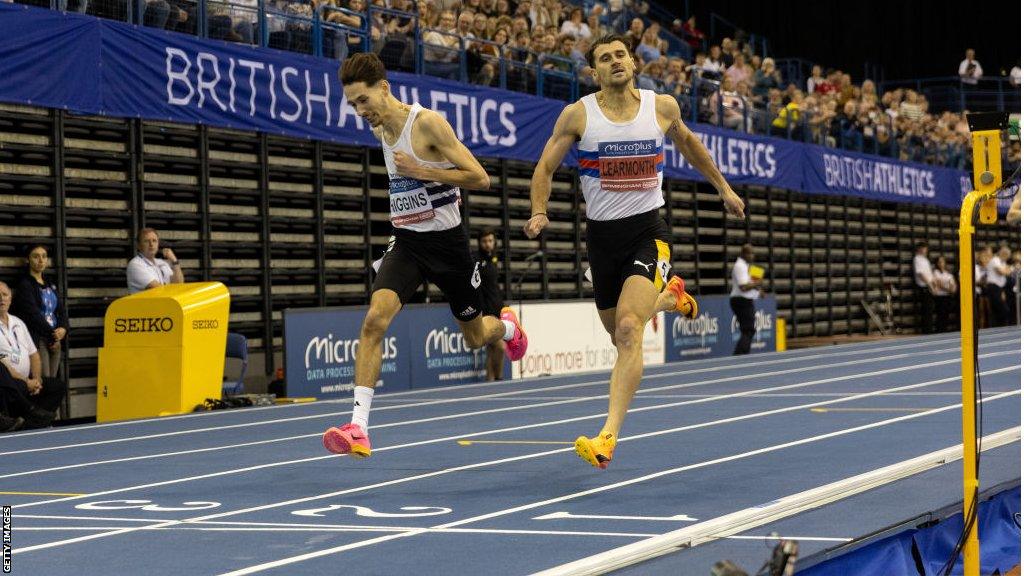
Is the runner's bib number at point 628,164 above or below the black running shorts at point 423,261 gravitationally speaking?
above

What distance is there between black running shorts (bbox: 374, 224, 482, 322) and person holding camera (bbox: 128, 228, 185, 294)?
274 inches

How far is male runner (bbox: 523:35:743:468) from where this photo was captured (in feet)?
26.2

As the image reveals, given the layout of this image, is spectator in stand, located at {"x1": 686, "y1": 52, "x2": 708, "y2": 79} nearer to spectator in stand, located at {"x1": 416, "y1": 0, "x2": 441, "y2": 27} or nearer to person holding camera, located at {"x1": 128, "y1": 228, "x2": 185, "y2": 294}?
spectator in stand, located at {"x1": 416, "y1": 0, "x2": 441, "y2": 27}

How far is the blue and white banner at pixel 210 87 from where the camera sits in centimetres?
1395

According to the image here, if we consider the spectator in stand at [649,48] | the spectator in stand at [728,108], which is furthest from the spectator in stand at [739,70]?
the spectator in stand at [649,48]

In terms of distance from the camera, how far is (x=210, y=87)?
1584 cm

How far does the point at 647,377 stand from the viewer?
18953 mm

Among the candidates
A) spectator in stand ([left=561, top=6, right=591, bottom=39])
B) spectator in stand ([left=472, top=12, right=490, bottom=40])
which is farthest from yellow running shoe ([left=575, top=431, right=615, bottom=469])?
spectator in stand ([left=561, top=6, right=591, bottom=39])

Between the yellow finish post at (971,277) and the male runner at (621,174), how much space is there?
266cm

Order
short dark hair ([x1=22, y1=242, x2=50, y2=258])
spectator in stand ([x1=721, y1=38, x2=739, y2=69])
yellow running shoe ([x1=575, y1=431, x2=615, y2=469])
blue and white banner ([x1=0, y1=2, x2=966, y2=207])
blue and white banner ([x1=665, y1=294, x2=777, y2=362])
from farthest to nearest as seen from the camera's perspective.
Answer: spectator in stand ([x1=721, y1=38, x2=739, y2=69])
blue and white banner ([x1=665, y1=294, x2=777, y2=362])
short dark hair ([x1=22, y1=242, x2=50, y2=258])
blue and white banner ([x1=0, y1=2, x2=966, y2=207])
yellow running shoe ([x1=575, y1=431, x2=615, y2=469])

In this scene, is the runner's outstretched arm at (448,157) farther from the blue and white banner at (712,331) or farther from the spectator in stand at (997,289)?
the spectator in stand at (997,289)

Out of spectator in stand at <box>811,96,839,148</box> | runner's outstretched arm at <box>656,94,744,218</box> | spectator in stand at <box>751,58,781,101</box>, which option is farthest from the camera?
spectator in stand at <box>811,96,839,148</box>

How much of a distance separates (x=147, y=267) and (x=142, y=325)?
2.51 feet

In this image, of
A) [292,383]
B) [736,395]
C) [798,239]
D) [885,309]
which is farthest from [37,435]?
[885,309]
